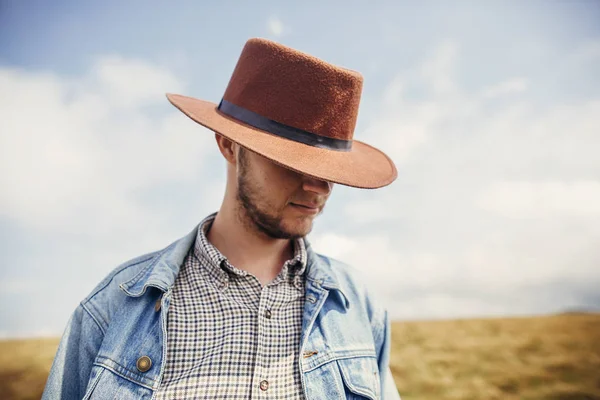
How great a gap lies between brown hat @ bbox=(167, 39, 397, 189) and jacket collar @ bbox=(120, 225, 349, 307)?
0.55 meters

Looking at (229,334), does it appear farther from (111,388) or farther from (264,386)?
(111,388)

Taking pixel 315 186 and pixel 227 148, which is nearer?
pixel 315 186

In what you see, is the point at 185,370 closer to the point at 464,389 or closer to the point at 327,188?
the point at 327,188

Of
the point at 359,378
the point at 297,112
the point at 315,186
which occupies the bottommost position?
the point at 359,378

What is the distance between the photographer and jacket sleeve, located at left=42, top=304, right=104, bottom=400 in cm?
177

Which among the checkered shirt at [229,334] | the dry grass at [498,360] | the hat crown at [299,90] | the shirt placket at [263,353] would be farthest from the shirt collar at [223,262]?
the dry grass at [498,360]

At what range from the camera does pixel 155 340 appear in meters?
1.74

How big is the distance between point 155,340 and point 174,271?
34 centimetres

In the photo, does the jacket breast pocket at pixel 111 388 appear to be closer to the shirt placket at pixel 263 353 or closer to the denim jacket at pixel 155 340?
the denim jacket at pixel 155 340

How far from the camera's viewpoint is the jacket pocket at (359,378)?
189cm

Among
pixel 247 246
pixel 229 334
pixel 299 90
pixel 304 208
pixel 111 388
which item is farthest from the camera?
pixel 247 246

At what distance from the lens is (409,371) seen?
7047 mm

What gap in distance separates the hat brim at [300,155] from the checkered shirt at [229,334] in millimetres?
583

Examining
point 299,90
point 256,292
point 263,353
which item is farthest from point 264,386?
point 299,90
